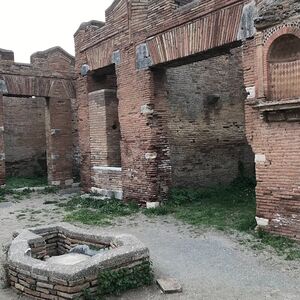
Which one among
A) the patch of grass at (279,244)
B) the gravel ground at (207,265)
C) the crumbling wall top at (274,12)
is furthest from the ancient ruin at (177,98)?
the gravel ground at (207,265)

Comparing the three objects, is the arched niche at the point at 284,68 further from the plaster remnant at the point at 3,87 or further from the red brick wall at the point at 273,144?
the plaster remnant at the point at 3,87

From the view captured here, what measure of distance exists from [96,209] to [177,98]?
385cm

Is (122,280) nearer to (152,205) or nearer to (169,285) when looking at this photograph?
(169,285)

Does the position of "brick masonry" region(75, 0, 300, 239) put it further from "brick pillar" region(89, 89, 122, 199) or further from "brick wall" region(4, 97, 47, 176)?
"brick wall" region(4, 97, 47, 176)

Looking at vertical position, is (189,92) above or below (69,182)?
above

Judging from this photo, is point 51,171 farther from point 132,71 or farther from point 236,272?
point 236,272

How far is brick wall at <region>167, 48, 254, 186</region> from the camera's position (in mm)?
11312

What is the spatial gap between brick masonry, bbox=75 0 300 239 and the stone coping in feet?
9.57

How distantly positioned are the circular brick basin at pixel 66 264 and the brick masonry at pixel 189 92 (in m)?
2.97

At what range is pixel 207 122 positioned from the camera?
12008 mm

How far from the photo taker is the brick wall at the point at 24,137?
17.2 meters

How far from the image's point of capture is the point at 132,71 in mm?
10367

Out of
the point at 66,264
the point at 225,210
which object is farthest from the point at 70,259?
the point at 225,210

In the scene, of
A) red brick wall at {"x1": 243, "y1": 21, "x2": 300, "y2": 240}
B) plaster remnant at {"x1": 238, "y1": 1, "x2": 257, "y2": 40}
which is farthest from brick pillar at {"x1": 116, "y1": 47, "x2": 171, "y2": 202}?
red brick wall at {"x1": 243, "y1": 21, "x2": 300, "y2": 240}
